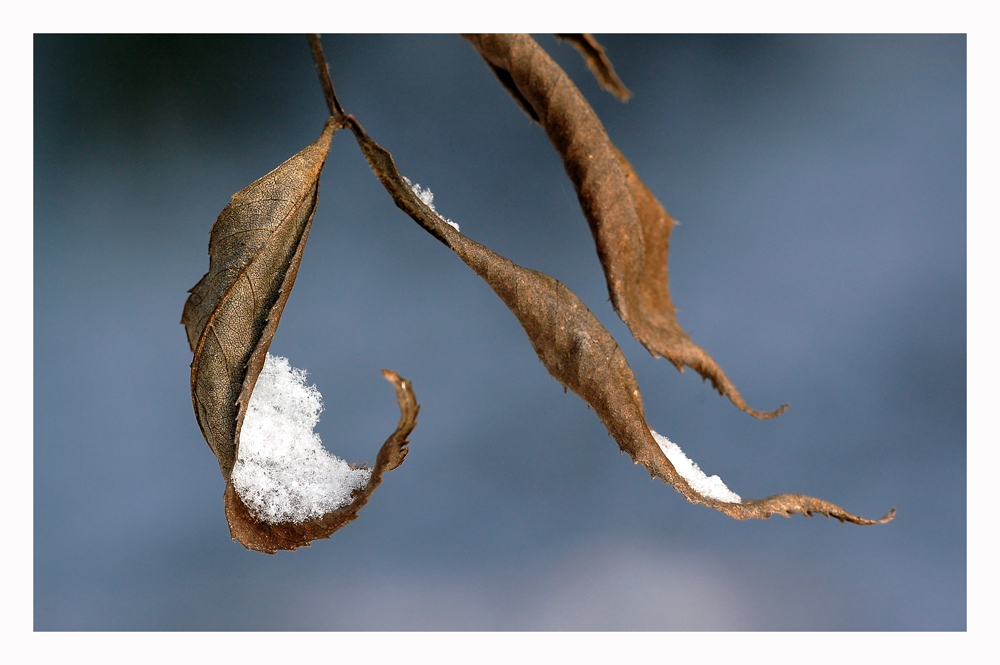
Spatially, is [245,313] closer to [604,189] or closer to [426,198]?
[426,198]

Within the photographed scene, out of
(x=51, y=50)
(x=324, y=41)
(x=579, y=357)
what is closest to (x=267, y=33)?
(x=324, y=41)

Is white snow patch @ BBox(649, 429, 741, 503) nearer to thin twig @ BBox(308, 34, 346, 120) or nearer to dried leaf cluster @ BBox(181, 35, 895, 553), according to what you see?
dried leaf cluster @ BBox(181, 35, 895, 553)

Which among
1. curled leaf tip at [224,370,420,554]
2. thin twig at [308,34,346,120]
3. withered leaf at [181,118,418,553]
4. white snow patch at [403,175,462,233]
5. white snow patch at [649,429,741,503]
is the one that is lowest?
curled leaf tip at [224,370,420,554]

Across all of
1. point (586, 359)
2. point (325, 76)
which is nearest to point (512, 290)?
point (586, 359)

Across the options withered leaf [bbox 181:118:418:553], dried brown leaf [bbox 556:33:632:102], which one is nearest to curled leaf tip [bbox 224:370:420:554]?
withered leaf [bbox 181:118:418:553]

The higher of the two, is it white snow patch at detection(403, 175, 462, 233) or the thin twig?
the thin twig

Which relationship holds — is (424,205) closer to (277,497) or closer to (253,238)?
(253,238)

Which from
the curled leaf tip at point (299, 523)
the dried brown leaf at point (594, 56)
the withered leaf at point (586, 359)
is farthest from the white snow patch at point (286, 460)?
the dried brown leaf at point (594, 56)
